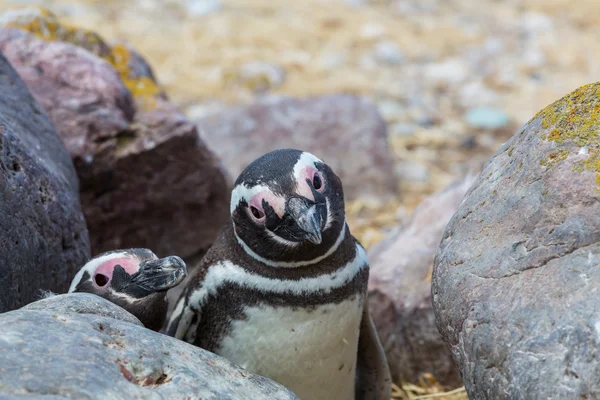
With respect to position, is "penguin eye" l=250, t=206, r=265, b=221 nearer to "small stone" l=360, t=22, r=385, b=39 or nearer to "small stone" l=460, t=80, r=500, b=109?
"small stone" l=460, t=80, r=500, b=109

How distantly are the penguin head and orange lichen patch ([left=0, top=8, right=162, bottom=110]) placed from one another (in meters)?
1.65

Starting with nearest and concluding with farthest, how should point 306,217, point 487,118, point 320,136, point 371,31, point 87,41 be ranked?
point 306,217 → point 87,41 → point 320,136 → point 487,118 → point 371,31

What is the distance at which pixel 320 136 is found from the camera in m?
6.44

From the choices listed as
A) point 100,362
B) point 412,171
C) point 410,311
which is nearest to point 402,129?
point 412,171

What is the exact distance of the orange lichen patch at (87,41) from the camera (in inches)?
171

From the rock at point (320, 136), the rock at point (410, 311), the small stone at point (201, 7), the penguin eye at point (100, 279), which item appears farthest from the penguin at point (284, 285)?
the small stone at point (201, 7)

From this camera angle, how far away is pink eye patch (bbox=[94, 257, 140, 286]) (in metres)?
2.89

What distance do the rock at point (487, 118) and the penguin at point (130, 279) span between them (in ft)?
17.4

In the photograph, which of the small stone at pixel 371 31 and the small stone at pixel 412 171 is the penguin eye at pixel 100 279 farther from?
the small stone at pixel 371 31

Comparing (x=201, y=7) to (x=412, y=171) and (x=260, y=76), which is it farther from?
(x=412, y=171)

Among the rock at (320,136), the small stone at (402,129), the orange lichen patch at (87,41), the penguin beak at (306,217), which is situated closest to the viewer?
the penguin beak at (306,217)

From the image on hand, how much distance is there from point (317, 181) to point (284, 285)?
15.4 inches

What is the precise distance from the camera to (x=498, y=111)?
7.83 metres

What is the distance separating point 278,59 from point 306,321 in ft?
20.3
